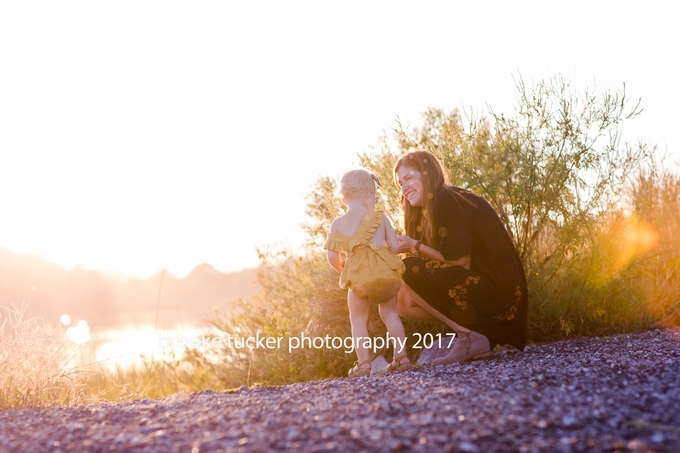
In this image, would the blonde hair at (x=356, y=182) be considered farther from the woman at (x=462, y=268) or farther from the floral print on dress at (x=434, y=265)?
the floral print on dress at (x=434, y=265)

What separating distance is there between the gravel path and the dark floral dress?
35.8 inches

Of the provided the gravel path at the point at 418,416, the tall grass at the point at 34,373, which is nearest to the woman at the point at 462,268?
the gravel path at the point at 418,416

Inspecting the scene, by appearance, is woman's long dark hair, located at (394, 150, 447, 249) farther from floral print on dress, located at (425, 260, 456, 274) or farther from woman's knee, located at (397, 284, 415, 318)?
woman's knee, located at (397, 284, 415, 318)

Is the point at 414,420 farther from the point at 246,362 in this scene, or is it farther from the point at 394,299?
the point at 246,362

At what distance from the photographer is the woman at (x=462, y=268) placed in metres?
4.77

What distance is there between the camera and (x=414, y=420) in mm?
2561

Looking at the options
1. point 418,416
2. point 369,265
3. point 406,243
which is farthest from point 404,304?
point 418,416

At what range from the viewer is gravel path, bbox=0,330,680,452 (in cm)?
228

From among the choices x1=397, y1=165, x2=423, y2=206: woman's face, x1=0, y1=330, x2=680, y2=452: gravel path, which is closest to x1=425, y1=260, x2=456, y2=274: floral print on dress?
x1=397, y1=165, x2=423, y2=206: woman's face

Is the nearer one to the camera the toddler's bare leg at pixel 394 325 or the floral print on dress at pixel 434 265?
the toddler's bare leg at pixel 394 325

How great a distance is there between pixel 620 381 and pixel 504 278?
185 centimetres

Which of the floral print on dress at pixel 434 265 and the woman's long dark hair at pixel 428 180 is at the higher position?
the woman's long dark hair at pixel 428 180

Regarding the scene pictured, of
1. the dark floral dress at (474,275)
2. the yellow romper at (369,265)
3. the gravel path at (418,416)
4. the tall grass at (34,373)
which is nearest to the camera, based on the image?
the gravel path at (418,416)

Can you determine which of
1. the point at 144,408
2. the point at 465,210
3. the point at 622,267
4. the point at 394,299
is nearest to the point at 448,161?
the point at 465,210
